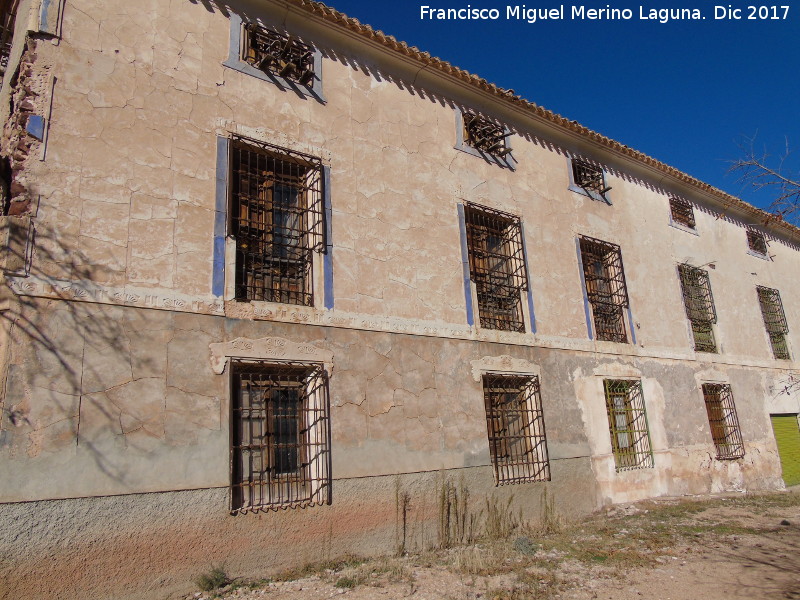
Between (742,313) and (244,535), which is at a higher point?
(742,313)

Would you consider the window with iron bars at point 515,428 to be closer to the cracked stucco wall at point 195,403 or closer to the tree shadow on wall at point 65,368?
the cracked stucco wall at point 195,403

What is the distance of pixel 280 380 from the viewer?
6.04 meters

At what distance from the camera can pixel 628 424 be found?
9.54m

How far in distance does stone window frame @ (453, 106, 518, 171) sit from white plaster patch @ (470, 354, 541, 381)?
3.20m

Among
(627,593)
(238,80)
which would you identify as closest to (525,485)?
(627,593)

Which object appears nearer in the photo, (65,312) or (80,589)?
(80,589)

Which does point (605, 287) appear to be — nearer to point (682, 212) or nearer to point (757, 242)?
point (682, 212)

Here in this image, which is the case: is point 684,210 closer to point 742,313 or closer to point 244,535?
point 742,313

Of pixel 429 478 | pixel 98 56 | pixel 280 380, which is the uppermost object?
pixel 98 56

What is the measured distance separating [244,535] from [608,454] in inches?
232

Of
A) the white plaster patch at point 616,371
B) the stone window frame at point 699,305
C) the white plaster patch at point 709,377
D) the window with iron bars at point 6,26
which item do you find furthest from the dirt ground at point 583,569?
the window with iron bars at point 6,26

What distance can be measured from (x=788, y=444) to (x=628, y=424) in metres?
5.85

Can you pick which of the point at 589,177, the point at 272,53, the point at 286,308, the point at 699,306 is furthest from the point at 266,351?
the point at 699,306

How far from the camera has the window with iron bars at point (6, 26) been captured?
6.43 metres
